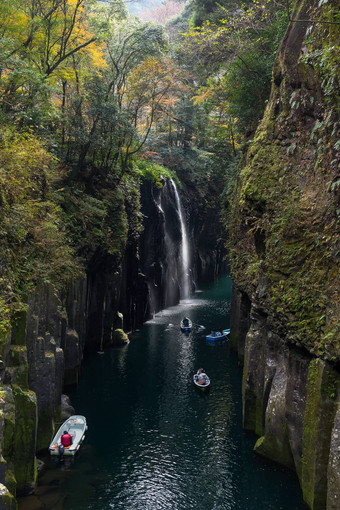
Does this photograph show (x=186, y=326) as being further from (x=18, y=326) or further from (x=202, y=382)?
(x=18, y=326)

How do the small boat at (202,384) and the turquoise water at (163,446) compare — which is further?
the small boat at (202,384)

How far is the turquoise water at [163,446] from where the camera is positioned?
600 inches

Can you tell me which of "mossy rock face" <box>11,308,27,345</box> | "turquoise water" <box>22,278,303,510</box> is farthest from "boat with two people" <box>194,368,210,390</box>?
"mossy rock face" <box>11,308,27,345</box>

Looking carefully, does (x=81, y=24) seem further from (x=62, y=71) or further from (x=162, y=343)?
(x=162, y=343)

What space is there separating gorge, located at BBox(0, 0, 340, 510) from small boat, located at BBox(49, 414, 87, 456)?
0.57 m

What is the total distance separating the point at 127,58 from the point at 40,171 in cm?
1788

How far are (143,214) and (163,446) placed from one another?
88.0 feet

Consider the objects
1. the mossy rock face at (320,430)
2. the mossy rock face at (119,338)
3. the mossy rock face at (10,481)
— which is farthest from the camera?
the mossy rock face at (119,338)

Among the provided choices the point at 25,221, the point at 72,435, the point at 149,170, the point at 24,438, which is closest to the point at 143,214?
the point at 149,170

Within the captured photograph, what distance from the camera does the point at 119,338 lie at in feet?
111

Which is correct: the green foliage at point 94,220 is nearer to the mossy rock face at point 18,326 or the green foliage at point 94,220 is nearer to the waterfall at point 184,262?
the mossy rock face at point 18,326

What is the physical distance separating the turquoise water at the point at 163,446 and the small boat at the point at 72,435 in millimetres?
522

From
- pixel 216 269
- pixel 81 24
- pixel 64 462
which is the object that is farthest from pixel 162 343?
pixel 216 269

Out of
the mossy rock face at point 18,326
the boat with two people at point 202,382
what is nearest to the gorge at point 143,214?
the mossy rock face at point 18,326
